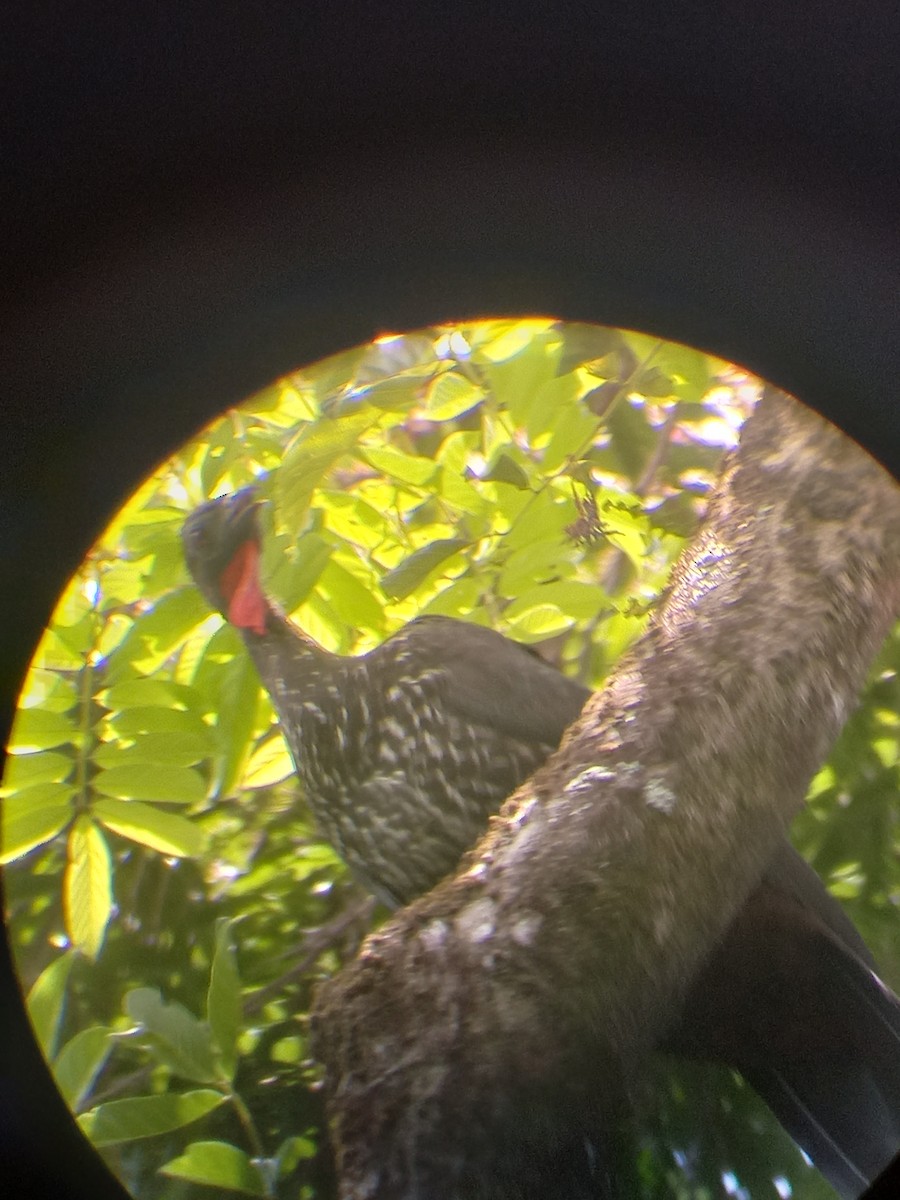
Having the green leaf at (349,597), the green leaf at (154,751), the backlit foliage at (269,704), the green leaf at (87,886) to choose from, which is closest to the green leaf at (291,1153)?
the backlit foliage at (269,704)

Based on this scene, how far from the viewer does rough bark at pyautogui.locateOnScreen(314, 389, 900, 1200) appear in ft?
1.95

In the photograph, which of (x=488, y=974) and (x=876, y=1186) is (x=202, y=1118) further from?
(x=876, y=1186)

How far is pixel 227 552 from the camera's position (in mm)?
A: 801

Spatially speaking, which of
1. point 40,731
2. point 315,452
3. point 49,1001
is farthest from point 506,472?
A: point 49,1001

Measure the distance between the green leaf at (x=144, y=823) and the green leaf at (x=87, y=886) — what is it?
0.6 inches

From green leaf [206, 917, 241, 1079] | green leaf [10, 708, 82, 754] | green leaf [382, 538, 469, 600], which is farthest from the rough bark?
green leaf [10, 708, 82, 754]

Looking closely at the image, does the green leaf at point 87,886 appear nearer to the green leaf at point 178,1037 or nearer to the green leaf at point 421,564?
the green leaf at point 178,1037

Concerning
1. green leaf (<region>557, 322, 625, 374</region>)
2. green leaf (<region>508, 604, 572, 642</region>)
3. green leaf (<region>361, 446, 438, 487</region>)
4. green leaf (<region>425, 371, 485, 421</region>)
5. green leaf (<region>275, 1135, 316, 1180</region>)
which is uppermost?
green leaf (<region>425, 371, 485, 421</region>)

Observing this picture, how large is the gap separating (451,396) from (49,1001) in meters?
0.56

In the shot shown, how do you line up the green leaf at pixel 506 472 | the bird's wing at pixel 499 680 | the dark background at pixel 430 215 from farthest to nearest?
1. the bird's wing at pixel 499 680
2. the green leaf at pixel 506 472
3. the dark background at pixel 430 215

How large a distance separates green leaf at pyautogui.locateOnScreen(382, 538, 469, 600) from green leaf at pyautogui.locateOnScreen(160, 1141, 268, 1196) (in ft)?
1.48

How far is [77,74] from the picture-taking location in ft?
1.86

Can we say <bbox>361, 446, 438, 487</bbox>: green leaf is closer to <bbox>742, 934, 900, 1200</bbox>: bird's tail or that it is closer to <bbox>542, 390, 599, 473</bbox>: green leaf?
<bbox>542, 390, 599, 473</bbox>: green leaf

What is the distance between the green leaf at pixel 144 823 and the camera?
0.67 m
